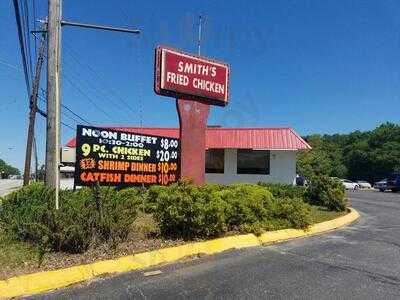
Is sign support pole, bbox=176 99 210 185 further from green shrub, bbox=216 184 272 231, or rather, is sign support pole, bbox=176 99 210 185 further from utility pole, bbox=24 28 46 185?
utility pole, bbox=24 28 46 185

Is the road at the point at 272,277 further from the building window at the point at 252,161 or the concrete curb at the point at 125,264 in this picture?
the building window at the point at 252,161

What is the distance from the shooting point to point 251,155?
31.1 meters

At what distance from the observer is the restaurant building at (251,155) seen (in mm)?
30328

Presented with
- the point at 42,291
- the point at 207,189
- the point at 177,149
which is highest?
the point at 177,149

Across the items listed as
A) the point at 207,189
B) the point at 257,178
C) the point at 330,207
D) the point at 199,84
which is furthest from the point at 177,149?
the point at 257,178

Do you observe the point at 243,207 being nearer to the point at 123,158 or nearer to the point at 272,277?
the point at 272,277

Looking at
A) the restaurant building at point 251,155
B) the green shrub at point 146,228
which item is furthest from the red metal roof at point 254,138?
the green shrub at point 146,228

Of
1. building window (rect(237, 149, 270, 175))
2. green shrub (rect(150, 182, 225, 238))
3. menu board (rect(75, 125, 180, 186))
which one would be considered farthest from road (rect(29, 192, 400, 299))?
building window (rect(237, 149, 270, 175))

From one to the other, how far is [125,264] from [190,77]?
370 inches

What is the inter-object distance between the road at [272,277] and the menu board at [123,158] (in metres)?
6.83

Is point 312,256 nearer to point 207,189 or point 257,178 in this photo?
point 207,189

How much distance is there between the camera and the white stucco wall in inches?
1200

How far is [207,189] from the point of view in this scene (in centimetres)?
1071

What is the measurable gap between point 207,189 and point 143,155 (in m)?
6.56
